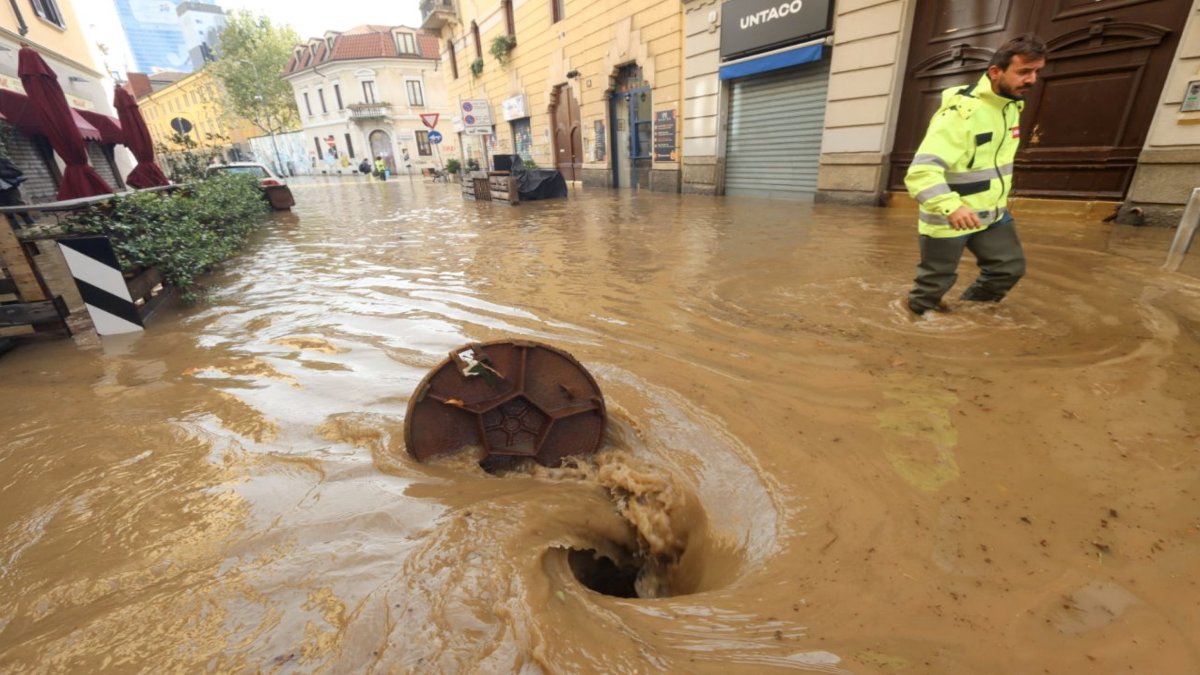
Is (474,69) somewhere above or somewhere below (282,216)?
above

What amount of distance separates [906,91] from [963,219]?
7.25m

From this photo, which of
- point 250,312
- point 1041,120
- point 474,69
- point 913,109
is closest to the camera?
point 250,312

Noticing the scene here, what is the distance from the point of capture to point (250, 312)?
4988 millimetres

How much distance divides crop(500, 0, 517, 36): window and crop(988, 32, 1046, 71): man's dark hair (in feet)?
72.8

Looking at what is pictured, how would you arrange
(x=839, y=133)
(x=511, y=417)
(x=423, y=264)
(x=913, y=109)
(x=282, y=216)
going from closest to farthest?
(x=511, y=417), (x=423, y=264), (x=913, y=109), (x=839, y=133), (x=282, y=216)

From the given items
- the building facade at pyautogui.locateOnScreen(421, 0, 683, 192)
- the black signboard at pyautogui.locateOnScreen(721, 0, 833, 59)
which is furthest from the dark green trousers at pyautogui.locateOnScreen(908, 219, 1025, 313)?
the building facade at pyautogui.locateOnScreen(421, 0, 683, 192)

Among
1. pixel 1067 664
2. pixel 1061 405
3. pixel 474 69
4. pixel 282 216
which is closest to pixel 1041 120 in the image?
pixel 1061 405

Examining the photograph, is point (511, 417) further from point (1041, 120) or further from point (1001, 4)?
point (1001, 4)

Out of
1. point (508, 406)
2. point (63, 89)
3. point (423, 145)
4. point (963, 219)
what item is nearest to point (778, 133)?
point (963, 219)

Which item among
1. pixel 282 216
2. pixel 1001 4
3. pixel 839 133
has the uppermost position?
pixel 1001 4

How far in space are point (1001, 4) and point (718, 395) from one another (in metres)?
8.65

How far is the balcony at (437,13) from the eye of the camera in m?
26.3

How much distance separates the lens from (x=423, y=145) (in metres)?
44.3

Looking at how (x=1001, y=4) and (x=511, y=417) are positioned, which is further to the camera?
(x=1001, y=4)
